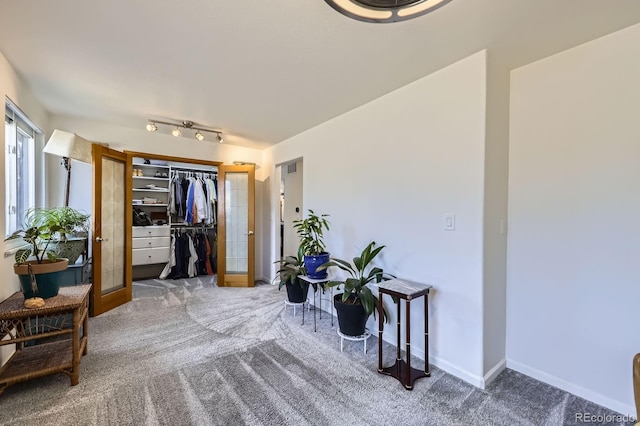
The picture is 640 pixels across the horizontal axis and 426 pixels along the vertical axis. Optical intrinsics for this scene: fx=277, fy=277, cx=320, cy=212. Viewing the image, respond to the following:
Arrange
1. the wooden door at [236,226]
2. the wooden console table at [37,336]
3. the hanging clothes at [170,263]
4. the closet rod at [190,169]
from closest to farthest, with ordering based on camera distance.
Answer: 1. the wooden console table at [37,336]
2. the wooden door at [236,226]
3. the hanging clothes at [170,263]
4. the closet rod at [190,169]

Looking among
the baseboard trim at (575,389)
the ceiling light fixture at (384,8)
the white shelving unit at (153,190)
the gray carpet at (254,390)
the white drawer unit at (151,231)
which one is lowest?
the gray carpet at (254,390)

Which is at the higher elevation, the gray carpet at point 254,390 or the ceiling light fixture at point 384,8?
the ceiling light fixture at point 384,8

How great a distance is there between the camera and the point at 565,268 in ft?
6.22

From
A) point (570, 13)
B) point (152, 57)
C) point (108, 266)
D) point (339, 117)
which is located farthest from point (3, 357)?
point (570, 13)

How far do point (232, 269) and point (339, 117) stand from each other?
291 centimetres

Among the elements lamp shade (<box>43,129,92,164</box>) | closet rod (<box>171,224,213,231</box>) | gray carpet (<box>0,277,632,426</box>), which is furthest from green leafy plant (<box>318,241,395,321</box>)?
closet rod (<box>171,224,213,231</box>)

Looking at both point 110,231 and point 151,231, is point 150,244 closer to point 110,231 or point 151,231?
point 151,231

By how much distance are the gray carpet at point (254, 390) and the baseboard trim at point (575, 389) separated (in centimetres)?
4

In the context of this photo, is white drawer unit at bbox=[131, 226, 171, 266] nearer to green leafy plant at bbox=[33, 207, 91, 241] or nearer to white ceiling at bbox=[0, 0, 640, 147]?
green leafy plant at bbox=[33, 207, 91, 241]

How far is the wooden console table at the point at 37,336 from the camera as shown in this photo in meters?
1.77

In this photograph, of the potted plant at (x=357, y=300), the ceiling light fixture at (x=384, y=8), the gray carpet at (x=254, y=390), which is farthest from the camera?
the potted plant at (x=357, y=300)

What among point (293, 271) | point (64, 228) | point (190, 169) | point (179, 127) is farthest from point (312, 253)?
point (190, 169)

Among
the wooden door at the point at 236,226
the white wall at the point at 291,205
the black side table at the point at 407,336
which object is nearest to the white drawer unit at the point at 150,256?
the wooden door at the point at 236,226

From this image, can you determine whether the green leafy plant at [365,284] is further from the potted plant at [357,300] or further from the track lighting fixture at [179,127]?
the track lighting fixture at [179,127]
